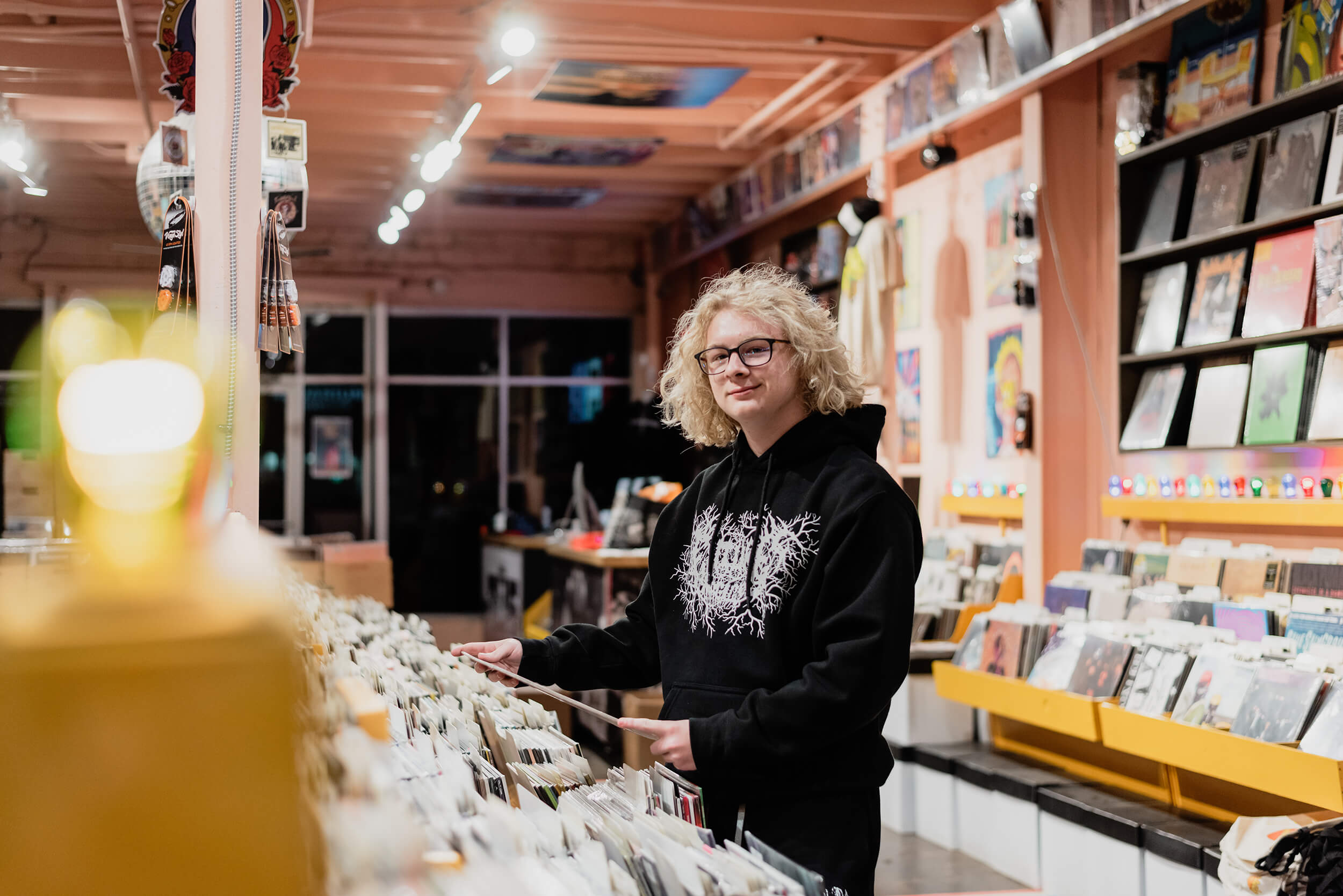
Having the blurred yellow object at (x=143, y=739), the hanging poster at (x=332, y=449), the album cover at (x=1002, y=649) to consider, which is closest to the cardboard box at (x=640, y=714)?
the album cover at (x=1002, y=649)

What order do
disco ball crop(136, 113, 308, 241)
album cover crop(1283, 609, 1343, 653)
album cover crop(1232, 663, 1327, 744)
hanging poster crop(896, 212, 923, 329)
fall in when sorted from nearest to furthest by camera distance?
disco ball crop(136, 113, 308, 241) → album cover crop(1232, 663, 1327, 744) → album cover crop(1283, 609, 1343, 653) → hanging poster crop(896, 212, 923, 329)

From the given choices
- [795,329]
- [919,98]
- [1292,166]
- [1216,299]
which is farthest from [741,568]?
[919,98]

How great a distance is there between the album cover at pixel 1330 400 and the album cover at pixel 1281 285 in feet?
0.49

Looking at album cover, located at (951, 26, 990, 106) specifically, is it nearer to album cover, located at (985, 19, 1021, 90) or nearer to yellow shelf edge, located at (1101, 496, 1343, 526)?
album cover, located at (985, 19, 1021, 90)

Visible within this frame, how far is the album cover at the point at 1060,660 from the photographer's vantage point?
441 centimetres

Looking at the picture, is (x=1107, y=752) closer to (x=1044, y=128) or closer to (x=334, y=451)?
(x=1044, y=128)

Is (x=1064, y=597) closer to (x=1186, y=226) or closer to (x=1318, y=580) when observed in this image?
(x=1318, y=580)

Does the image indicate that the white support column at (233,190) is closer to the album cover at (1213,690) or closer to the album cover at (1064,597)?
the album cover at (1213,690)

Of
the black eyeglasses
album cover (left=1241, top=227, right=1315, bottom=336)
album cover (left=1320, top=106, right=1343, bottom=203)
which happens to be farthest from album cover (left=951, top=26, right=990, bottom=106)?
the black eyeglasses

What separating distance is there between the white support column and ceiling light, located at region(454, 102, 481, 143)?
4793 mm

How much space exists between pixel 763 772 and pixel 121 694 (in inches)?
53.9

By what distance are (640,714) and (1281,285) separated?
3327 mm

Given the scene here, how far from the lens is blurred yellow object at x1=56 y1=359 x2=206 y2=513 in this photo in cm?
76

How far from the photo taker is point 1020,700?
4586 mm
